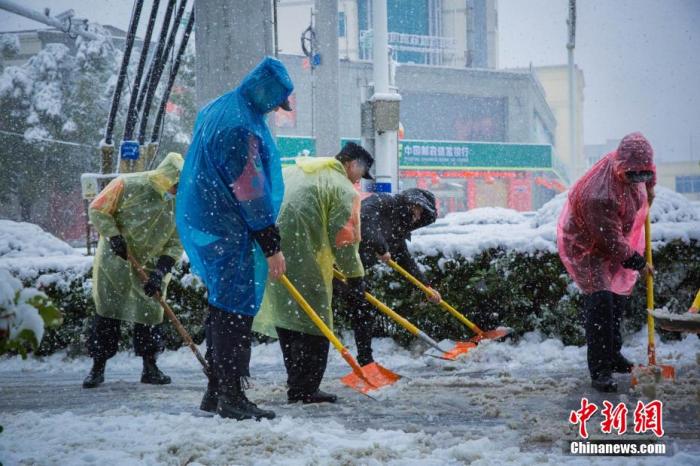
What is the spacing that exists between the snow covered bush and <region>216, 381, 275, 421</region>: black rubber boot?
6.82ft

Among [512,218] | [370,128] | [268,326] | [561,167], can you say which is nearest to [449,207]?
[561,167]

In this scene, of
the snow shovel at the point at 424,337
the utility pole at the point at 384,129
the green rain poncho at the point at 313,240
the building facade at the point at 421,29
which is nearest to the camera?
the green rain poncho at the point at 313,240

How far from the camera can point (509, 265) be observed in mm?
7062

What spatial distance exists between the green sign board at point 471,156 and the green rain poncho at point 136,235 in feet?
84.6

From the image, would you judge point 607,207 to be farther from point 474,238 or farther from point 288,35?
point 288,35

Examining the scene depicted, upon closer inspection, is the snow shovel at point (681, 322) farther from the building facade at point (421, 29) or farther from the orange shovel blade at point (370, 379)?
the building facade at point (421, 29)

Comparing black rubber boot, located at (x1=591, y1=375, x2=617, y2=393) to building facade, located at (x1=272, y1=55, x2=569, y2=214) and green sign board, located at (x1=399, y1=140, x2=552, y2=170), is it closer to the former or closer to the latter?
building facade, located at (x1=272, y1=55, x2=569, y2=214)

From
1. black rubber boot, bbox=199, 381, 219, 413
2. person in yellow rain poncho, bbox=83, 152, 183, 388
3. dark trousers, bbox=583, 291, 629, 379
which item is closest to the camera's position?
black rubber boot, bbox=199, 381, 219, 413

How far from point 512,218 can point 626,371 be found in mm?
9401

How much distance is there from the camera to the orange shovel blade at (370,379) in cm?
518

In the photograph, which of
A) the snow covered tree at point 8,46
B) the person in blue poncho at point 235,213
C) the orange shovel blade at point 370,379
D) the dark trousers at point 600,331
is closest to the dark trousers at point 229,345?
the person in blue poncho at point 235,213

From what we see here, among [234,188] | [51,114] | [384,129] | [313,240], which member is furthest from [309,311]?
[51,114]

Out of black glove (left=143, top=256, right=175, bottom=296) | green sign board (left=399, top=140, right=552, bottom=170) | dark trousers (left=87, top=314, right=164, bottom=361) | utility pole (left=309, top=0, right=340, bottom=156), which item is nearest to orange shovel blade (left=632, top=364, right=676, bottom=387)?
black glove (left=143, top=256, right=175, bottom=296)

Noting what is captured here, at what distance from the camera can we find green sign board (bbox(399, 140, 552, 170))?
3256 cm
